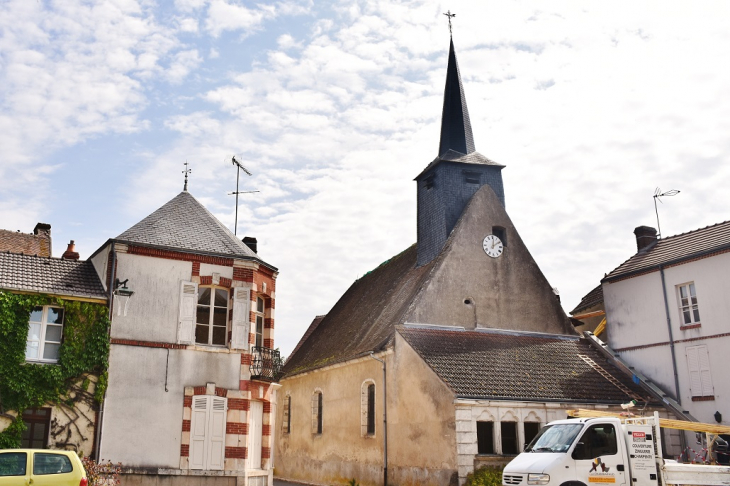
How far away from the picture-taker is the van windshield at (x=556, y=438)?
1308 centimetres

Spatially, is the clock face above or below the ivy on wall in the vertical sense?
above

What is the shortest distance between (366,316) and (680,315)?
424 inches

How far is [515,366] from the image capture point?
20156 mm

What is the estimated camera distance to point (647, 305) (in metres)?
22.2

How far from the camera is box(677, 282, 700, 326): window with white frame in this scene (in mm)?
20719

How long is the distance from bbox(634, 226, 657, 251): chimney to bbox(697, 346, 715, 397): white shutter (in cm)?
526

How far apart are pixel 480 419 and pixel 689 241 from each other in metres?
9.41

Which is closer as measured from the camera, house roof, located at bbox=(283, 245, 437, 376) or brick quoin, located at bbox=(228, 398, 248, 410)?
brick quoin, located at bbox=(228, 398, 248, 410)

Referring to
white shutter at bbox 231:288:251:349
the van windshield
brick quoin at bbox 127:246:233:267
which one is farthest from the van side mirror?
brick quoin at bbox 127:246:233:267

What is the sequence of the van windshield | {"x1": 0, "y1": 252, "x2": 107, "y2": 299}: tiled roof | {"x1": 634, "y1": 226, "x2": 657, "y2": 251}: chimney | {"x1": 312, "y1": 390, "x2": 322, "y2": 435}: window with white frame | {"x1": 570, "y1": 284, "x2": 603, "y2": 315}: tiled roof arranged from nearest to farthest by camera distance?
the van windshield
{"x1": 0, "y1": 252, "x2": 107, "y2": 299}: tiled roof
{"x1": 634, "y1": 226, "x2": 657, "y2": 251}: chimney
{"x1": 312, "y1": 390, "x2": 322, "y2": 435}: window with white frame
{"x1": 570, "y1": 284, "x2": 603, "y2": 315}: tiled roof

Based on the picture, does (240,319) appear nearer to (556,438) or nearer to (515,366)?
(515,366)

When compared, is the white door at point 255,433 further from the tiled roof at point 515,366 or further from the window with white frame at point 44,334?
the window with white frame at point 44,334

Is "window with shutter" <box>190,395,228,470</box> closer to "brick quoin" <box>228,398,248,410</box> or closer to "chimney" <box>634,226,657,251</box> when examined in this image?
"brick quoin" <box>228,398,248,410</box>

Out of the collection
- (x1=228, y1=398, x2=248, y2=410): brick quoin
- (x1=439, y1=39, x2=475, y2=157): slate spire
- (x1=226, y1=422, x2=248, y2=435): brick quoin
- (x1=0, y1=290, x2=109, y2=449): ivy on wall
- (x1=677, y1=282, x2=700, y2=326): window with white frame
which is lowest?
(x1=226, y1=422, x2=248, y2=435): brick quoin
